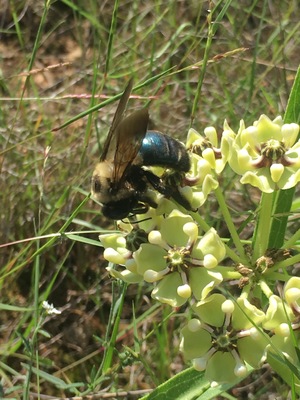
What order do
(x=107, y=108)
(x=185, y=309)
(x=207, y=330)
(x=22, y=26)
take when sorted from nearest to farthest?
(x=207, y=330)
(x=185, y=309)
(x=107, y=108)
(x=22, y=26)

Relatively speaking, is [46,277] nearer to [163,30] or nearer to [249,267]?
[249,267]

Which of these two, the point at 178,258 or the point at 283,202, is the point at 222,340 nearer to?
the point at 178,258

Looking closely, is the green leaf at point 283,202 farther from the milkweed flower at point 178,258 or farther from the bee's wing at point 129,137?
the bee's wing at point 129,137

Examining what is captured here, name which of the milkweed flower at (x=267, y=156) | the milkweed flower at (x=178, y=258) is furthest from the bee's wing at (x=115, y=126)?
the milkweed flower at (x=267, y=156)

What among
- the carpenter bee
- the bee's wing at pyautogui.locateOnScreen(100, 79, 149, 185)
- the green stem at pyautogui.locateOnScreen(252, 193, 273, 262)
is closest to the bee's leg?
the carpenter bee

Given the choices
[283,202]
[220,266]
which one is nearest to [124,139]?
[220,266]

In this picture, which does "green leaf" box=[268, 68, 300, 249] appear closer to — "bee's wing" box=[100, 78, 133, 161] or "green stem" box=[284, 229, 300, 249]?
"green stem" box=[284, 229, 300, 249]

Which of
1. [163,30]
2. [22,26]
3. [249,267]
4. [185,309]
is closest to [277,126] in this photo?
[249,267]
